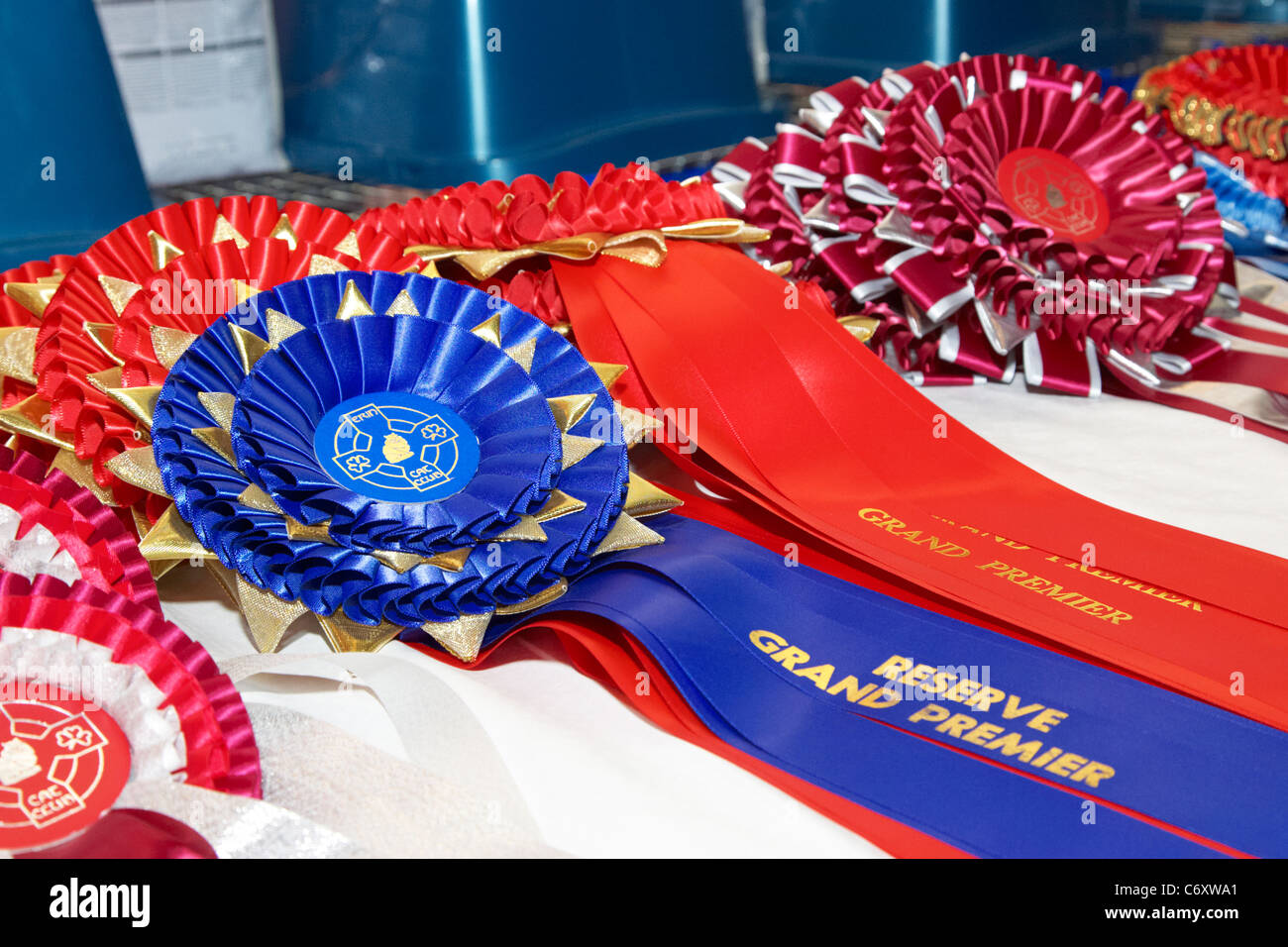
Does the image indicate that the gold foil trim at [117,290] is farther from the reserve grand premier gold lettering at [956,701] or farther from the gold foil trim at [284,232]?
the reserve grand premier gold lettering at [956,701]

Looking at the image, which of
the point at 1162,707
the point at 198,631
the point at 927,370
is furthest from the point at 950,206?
the point at 198,631

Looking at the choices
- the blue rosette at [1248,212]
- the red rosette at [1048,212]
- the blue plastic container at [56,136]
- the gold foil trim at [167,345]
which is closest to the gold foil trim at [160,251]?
the gold foil trim at [167,345]

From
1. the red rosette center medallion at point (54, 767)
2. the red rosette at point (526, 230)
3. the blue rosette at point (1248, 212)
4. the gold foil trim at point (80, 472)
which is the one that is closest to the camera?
the red rosette center medallion at point (54, 767)

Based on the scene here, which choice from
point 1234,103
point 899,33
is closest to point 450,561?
Result: point 899,33

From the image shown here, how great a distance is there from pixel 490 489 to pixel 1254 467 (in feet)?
1.88

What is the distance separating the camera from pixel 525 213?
0.88 m

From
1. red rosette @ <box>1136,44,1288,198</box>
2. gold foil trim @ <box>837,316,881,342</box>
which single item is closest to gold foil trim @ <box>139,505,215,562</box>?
gold foil trim @ <box>837,316,881,342</box>

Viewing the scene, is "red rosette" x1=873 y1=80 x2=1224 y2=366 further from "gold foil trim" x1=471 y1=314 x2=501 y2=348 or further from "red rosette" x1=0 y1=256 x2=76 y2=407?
"red rosette" x1=0 y1=256 x2=76 y2=407

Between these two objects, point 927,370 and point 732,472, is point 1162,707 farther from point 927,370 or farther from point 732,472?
point 927,370

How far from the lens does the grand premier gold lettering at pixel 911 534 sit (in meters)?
0.72

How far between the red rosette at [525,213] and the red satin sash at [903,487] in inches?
1.2

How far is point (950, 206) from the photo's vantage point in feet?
3.22

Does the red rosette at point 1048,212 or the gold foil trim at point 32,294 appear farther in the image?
the red rosette at point 1048,212

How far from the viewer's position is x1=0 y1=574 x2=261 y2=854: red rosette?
0.46 meters
